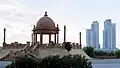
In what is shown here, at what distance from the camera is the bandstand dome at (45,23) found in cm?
5278

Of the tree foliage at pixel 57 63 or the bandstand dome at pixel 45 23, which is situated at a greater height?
the bandstand dome at pixel 45 23

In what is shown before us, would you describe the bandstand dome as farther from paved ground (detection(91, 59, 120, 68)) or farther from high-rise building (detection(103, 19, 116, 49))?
high-rise building (detection(103, 19, 116, 49))

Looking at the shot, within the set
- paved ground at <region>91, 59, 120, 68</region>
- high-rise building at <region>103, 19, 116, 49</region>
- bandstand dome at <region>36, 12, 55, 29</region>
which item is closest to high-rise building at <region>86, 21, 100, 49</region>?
high-rise building at <region>103, 19, 116, 49</region>

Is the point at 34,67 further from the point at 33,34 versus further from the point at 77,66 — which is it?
the point at 33,34

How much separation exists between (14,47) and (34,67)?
29.1 meters

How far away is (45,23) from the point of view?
53.3m

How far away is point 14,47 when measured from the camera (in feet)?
178

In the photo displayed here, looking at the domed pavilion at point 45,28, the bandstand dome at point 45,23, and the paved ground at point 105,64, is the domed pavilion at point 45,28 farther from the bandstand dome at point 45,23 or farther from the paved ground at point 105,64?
the paved ground at point 105,64

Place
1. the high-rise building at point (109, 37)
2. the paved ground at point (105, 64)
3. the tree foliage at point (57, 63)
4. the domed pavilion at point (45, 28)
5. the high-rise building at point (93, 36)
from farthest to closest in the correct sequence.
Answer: the high-rise building at point (109, 37)
the high-rise building at point (93, 36)
the domed pavilion at point (45, 28)
the paved ground at point (105, 64)
the tree foliage at point (57, 63)

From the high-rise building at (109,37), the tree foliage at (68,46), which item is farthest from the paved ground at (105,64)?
the high-rise building at (109,37)

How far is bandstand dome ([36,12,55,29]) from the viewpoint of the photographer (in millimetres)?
52781

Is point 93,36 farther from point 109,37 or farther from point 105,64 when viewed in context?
point 105,64

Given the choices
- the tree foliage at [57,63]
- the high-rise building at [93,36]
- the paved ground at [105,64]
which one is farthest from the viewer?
the high-rise building at [93,36]

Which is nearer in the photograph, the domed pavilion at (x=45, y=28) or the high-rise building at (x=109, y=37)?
the domed pavilion at (x=45, y=28)
